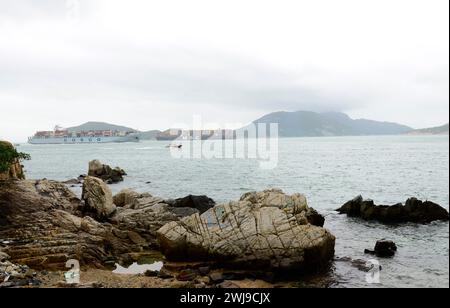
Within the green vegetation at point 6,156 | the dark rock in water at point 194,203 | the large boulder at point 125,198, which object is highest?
the green vegetation at point 6,156

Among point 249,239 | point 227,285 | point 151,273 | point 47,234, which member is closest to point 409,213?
point 249,239

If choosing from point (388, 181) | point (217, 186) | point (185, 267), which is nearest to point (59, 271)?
point (185, 267)

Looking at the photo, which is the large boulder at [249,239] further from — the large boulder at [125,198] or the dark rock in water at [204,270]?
the large boulder at [125,198]

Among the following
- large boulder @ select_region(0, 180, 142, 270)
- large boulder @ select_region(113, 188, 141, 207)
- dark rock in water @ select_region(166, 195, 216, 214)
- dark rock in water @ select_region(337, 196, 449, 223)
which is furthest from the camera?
dark rock in water @ select_region(166, 195, 216, 214)

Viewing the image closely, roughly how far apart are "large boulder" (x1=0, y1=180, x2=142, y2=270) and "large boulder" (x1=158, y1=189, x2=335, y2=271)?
13.0 feet

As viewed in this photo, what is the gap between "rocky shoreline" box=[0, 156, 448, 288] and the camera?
20.0m

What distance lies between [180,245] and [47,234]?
28.3 feet

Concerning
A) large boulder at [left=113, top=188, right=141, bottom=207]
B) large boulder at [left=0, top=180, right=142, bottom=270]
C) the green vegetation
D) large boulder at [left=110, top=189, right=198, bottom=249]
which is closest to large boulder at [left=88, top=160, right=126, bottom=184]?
large boulder at [left=113, top=188, right=141, bottom=207]

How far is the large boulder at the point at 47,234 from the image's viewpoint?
22078 millimetres

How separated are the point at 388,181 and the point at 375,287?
5425 cm

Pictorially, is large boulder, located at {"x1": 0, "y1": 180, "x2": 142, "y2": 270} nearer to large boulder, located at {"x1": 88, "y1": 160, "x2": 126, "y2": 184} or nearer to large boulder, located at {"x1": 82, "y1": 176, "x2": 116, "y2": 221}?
large boulder, located at {"x1": 82, "y1": 176, "x2": 116, "y2": 221}

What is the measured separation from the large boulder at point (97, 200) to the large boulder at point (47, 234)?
145 cm

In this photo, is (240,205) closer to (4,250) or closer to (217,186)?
(4,250)

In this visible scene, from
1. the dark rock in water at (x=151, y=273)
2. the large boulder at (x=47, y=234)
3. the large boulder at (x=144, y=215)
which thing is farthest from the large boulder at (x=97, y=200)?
the dark rock in water at (x=151, y=273)
